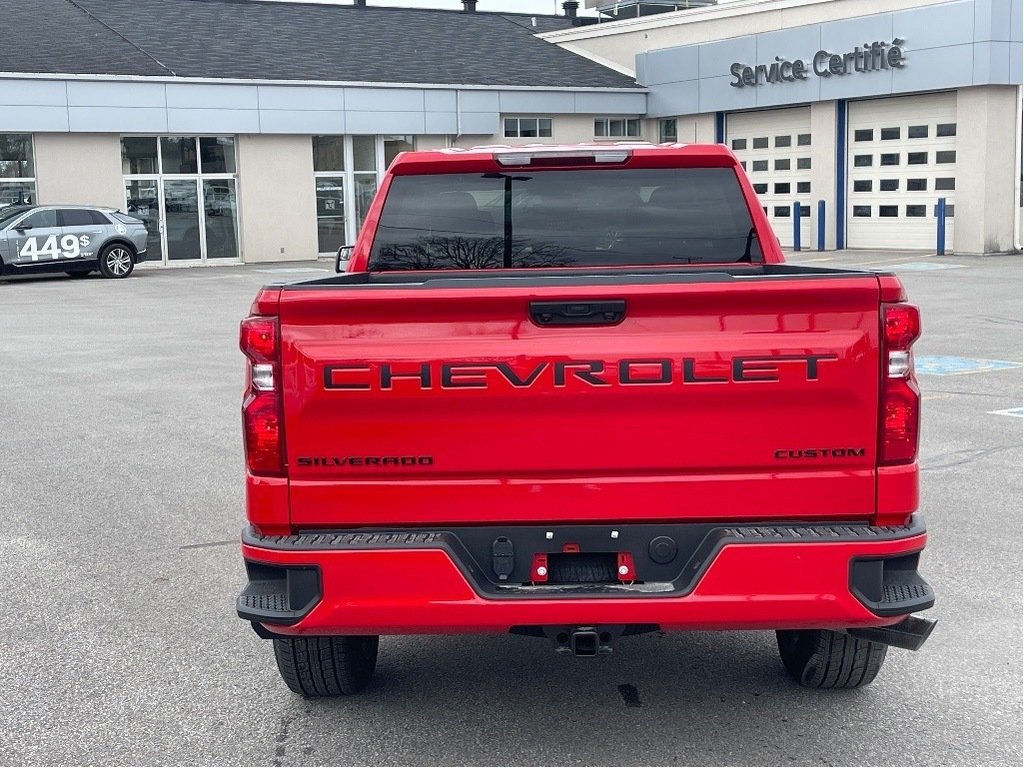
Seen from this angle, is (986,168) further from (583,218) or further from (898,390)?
(898,390)

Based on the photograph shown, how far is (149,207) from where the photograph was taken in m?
31.7

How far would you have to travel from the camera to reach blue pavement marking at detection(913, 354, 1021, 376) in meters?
12.4

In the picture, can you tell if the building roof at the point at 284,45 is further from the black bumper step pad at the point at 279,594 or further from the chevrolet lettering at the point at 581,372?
the chevrolet lettering at the point at 581,372

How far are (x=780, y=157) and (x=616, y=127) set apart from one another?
607 cm

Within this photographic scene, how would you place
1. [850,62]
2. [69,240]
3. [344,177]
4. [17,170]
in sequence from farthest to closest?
[344,177] < [850,62] < [17,170] < [69,240]

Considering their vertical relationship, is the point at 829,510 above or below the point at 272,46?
below

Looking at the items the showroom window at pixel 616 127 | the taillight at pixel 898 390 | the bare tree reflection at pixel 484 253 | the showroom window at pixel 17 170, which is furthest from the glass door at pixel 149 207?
the taillight at pixel 898 390

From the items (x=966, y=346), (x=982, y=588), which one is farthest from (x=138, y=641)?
(x=966, y=346)

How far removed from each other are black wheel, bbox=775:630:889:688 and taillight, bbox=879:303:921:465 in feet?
2.88

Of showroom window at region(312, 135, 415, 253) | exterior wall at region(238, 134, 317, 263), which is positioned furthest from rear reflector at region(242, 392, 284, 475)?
showroom window at region(312, 135, 415, 253)

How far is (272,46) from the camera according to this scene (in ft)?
119

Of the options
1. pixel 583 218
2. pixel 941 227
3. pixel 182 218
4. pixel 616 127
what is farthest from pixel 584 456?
pixel 616 127

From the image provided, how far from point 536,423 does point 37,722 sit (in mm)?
2097

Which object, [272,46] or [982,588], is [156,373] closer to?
[982,588]
